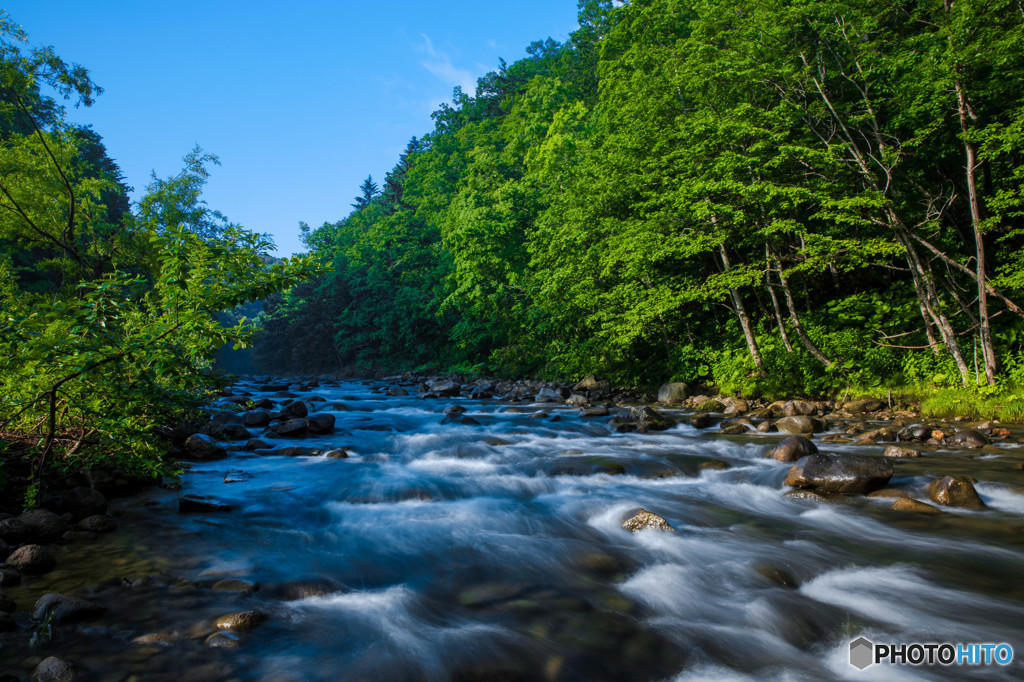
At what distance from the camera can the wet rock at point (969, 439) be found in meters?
8.77

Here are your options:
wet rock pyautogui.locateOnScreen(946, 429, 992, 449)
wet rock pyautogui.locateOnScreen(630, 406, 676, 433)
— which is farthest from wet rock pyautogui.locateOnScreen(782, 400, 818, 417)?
wet rock pyautogui.locateOnScreen(946, 429, 992, 449)

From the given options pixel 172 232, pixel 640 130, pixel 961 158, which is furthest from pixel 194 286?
pixel 961 158

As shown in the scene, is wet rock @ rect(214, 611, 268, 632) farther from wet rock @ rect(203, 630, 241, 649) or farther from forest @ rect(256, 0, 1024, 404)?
forest @ rect(256, 0, 1024, 404)

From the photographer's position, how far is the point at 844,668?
3355 mm

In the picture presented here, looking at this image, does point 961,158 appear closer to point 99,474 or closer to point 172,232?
point 172,232

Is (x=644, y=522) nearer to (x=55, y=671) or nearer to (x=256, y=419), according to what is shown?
(x=55, y=671)

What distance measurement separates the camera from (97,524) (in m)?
5.09

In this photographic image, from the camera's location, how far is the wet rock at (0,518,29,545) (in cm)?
446

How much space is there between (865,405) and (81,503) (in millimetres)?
15189

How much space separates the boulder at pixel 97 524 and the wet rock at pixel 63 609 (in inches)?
66.2

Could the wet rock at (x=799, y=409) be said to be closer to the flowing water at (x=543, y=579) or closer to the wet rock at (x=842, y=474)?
the flowing water at (x=543, y=579)

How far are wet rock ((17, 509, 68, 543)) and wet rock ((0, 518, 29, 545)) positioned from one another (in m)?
0.04

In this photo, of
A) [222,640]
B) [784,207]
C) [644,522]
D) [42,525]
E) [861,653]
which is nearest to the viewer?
[222,640]

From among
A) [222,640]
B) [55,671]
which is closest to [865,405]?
[222,640]
